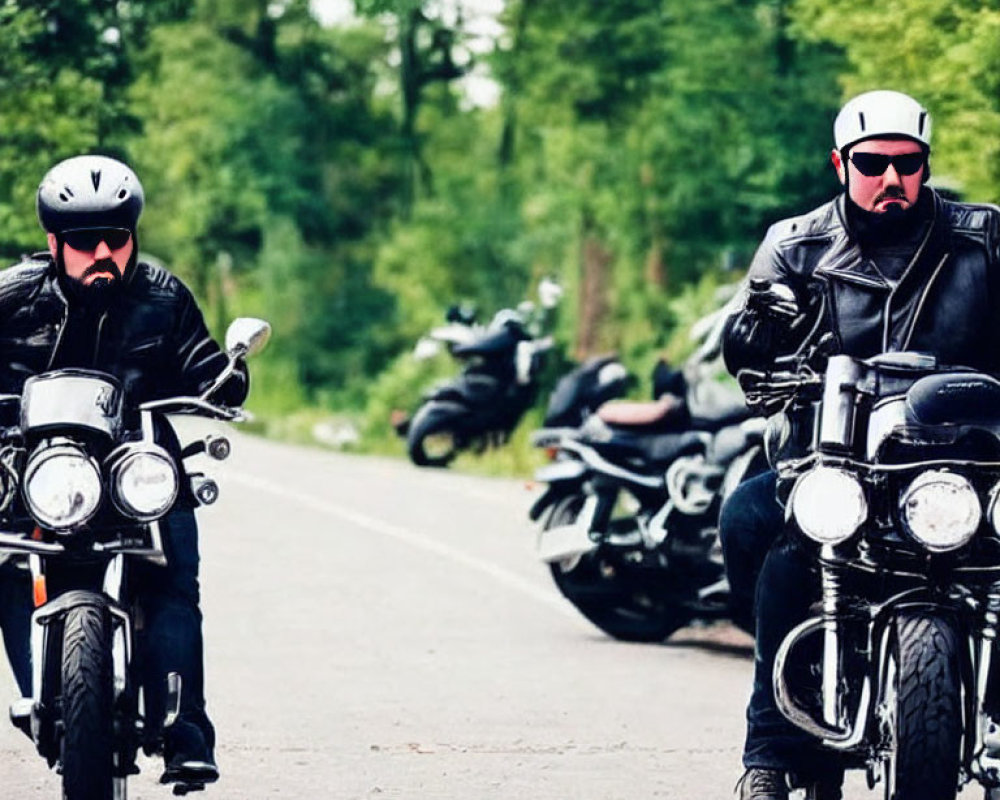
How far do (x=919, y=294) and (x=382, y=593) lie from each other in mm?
7590

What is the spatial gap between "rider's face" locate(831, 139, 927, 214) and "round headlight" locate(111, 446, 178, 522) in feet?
5.82

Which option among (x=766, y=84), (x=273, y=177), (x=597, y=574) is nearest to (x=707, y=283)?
(x=766, y=84)

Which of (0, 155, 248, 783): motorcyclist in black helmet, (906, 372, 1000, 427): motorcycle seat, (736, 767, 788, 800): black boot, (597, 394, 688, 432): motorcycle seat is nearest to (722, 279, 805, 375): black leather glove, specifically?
(906, 372, 1000, 427): motorcycle seat

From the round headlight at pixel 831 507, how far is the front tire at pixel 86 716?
1657 millimetres

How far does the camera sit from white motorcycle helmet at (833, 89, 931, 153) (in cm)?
685

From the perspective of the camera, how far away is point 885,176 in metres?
6.88

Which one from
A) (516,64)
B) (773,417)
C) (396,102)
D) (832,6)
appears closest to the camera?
(773,417)

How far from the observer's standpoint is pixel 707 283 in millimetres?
33500

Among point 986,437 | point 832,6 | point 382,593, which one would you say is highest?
point 832,6

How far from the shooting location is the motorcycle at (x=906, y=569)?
6.27 metres

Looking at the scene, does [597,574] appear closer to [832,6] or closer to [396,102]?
[832,6]

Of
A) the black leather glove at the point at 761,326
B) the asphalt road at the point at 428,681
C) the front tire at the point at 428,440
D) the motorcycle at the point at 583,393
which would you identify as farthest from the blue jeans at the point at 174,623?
the front tire at the point at 428,440

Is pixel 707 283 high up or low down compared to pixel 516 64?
down

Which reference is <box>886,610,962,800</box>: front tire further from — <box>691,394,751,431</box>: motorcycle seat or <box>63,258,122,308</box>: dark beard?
<box>691,394,751,431</box>: motorcycle seat
